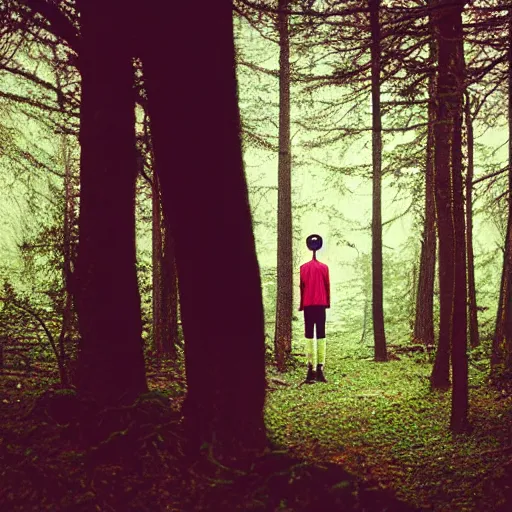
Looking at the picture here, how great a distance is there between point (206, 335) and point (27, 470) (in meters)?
1.70

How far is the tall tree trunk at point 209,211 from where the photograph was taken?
3.80 metres

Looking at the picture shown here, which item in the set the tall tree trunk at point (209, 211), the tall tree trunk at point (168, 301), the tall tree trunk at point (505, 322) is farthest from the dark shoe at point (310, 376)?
the tall tree trunk at point (209, 211)

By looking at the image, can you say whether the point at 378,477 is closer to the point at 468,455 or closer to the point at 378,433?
the point at 468,455

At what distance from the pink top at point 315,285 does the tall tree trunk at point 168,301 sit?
2.61m

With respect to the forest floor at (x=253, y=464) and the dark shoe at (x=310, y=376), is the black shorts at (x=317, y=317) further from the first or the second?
the forest floor at (x=253, y=464)

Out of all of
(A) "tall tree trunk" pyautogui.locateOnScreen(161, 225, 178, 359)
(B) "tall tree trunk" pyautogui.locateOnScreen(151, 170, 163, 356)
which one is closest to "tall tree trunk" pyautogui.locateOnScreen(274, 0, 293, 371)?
(A) "tall tree trunk" pyautogui.locateOnScreen(161, 225, 178, 359)

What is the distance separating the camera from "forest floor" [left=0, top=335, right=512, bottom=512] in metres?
3.68

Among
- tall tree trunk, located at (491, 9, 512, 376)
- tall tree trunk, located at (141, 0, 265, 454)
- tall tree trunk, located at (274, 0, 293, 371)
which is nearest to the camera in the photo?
tall tree trunk, located at (141, 0, 265, 454)

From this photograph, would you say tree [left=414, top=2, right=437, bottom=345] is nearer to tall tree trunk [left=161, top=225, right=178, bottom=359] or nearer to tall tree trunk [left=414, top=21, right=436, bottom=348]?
tall tree trunk [left=414, top=21, right=436, bottom=348]

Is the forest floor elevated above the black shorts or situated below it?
below

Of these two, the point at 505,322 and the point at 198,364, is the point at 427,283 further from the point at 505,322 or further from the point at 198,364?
the point at 198,364

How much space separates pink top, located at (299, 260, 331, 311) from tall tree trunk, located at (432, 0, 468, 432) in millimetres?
2056

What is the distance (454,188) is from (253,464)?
3683 millimetres

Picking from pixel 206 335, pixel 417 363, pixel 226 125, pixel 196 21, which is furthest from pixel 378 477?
pixel 417 363
